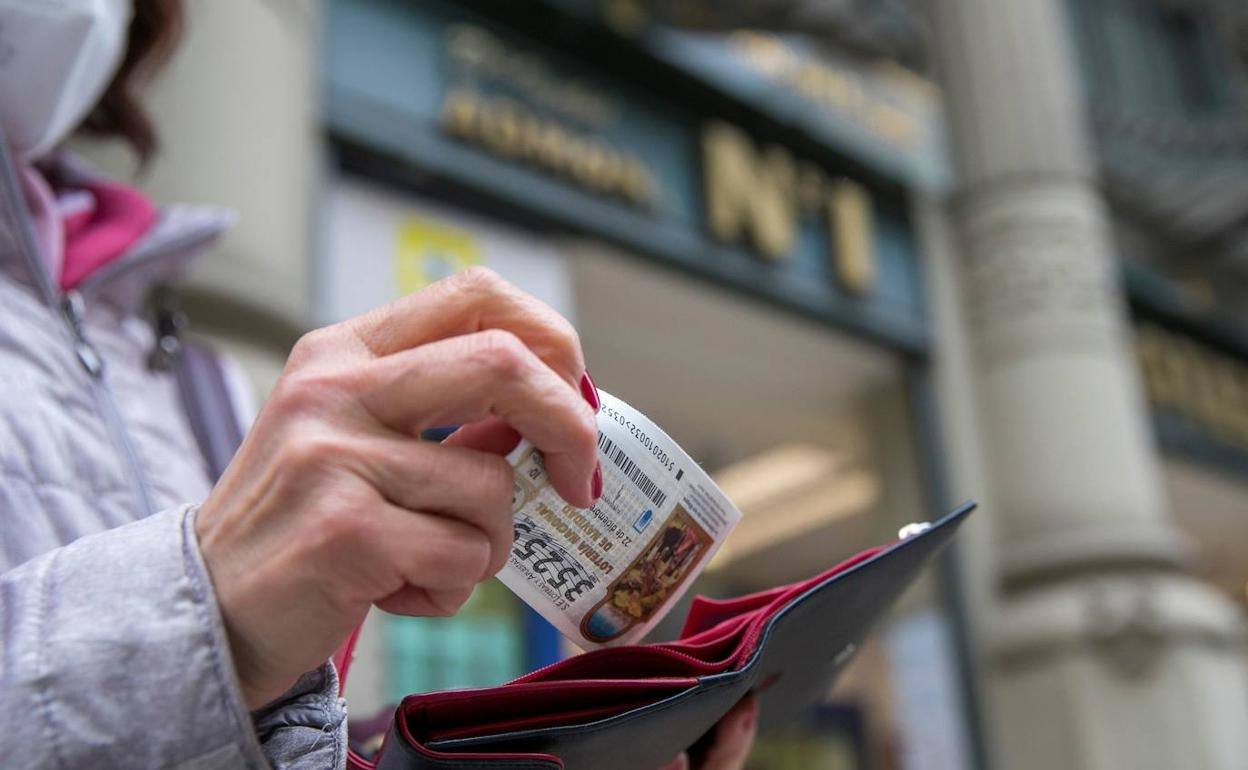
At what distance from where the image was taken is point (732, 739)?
1054mm

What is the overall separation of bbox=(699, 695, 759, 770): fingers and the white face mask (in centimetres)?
100

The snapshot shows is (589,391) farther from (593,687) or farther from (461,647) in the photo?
(461,647)

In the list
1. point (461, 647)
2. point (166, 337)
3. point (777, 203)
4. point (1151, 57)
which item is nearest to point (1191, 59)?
point (1151, 57)

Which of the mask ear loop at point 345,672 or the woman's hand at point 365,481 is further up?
the woman's hand at point 365,481

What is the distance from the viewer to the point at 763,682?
1.02m

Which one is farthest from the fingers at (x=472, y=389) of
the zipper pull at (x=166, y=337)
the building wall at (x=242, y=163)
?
the building wall at (x=242, y=163)

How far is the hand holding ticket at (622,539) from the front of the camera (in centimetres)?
83

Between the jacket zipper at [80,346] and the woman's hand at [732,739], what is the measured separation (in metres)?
0.57

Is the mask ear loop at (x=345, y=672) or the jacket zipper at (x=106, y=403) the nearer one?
the mask ear loop at (x=345, y=672)

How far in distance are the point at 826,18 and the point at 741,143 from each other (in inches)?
39.6

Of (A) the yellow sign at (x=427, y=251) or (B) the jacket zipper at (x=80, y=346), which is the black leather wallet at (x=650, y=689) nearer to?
(B) the jacket zipper at (x=80, y=346)

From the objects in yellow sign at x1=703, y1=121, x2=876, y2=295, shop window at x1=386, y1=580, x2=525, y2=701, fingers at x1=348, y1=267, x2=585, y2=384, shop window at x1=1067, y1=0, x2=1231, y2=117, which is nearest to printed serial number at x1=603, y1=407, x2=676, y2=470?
fingers at x1=348, y1=267, x2=585, y2=384

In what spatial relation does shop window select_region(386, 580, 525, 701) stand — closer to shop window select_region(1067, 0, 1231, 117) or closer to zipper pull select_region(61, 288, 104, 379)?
zipper pull select_region(61, 288, 104, 379)

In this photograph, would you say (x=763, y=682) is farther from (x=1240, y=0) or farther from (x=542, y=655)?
(x=1240, y=0)
